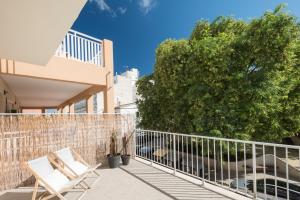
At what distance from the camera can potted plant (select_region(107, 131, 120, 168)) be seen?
21.4ft

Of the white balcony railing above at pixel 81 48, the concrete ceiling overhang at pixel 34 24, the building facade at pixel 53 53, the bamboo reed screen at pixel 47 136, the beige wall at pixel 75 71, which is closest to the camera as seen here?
the concrete ceiling overhang at pixel 34 24

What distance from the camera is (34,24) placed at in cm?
374

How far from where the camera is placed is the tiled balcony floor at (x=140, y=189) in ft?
13.8

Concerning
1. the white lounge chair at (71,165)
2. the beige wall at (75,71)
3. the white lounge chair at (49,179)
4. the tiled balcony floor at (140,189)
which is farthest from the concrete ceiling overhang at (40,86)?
the white lounge chair at (49,179)

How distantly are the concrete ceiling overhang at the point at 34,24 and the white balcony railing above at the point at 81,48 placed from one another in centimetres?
344

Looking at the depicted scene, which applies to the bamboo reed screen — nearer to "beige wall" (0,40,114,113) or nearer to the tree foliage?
"beige wall" (0,40,114,113)

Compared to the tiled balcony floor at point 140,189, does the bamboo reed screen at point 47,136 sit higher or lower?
higher

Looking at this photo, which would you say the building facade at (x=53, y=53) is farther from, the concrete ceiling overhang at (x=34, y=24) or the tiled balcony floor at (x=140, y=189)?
the tiled balcony floor at (x=140, y=189)

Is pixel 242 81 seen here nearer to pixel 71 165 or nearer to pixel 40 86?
pixel 71 165

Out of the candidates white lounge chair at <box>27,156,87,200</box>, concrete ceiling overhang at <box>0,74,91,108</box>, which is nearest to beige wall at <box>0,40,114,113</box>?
concrete ceiling overhang at <box>0,74,91,108</box>

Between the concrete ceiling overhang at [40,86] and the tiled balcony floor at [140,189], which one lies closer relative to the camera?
the tiled balcony floor at [140,189]

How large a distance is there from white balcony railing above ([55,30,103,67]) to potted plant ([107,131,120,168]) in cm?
367

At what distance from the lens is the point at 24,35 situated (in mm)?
4254

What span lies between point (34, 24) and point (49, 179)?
2419 millimetres
